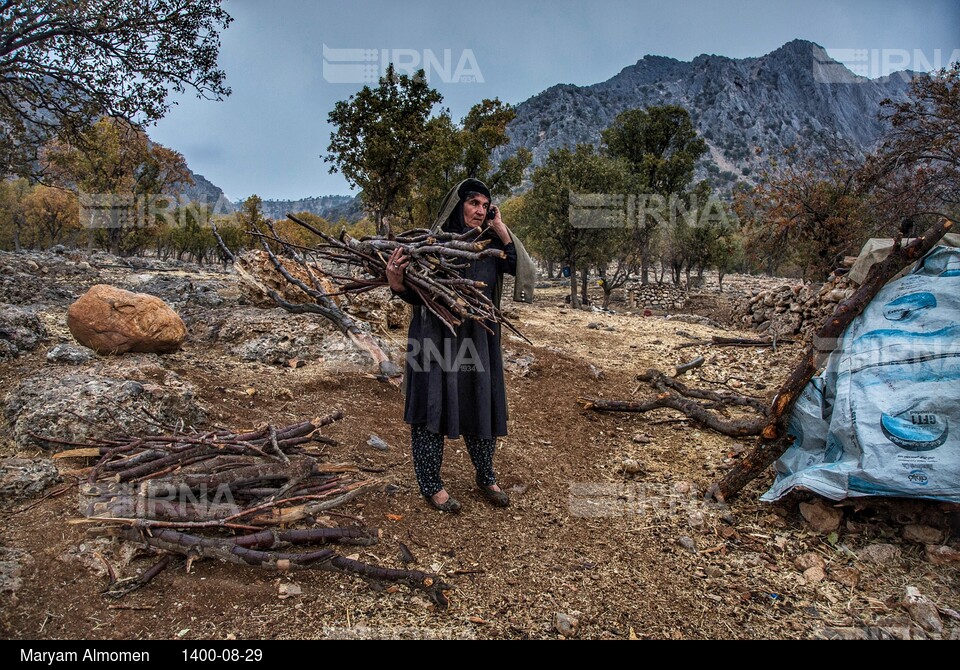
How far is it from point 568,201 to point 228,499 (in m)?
16.0

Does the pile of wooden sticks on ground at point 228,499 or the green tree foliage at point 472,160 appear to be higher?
the green tree foliage at point 472,160

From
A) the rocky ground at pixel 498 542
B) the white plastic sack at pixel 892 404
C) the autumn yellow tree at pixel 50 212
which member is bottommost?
the rocky ground at pixel 498 542

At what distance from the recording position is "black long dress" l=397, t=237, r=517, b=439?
2875 millimetres

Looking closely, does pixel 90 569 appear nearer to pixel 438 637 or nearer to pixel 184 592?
pixel 184 592

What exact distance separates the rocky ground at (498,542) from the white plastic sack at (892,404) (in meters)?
0.24

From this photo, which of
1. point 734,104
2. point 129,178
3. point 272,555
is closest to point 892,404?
point 272,555

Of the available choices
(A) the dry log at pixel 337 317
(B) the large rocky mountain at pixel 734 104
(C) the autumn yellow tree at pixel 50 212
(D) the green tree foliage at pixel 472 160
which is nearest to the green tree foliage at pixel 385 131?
(D) the green tree foliage at pixel 472 160

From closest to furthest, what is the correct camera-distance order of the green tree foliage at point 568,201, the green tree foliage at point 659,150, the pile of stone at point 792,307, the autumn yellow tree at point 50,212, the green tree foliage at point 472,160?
the pile of stone at point 792,307 → the green tree foliage at point 568,201 → the green tree foliage at point 472,160 → the green tree foliage at point 659,150 → the autumn yellow tree at point 50,212

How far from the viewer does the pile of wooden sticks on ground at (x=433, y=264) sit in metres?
2.73

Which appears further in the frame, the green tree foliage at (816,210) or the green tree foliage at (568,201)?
the green tree foliage at (568,201)

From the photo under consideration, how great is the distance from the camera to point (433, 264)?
2.84 meters

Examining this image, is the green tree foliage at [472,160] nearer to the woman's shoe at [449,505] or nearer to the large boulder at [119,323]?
the large boulder at [119,323]

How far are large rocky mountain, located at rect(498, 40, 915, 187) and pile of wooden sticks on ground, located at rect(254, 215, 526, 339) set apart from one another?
109927 millimetres

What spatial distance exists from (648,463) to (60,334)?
618cm
